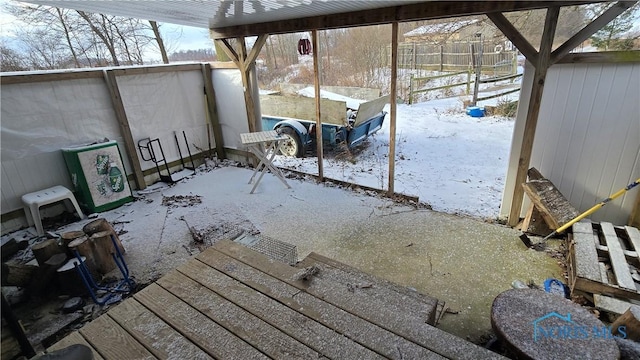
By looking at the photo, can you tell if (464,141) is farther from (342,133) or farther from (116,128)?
(116,128)

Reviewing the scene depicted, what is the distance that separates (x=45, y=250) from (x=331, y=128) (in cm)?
436

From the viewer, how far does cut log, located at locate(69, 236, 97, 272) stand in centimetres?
281

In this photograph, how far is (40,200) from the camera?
3666 millimetres

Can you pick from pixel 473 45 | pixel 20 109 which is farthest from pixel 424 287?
pixel 473 45

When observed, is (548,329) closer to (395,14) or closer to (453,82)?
(395,14)

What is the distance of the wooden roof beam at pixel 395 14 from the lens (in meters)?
2.76

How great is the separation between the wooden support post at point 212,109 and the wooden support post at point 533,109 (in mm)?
4927

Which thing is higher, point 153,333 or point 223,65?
point 223,65

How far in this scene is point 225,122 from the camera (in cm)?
585

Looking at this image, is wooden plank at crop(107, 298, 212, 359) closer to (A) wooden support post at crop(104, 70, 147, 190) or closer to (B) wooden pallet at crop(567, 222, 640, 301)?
(B) wooden pallet at crop(567, 222, 640, 301)

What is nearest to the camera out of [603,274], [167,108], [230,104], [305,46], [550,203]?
[603,274]

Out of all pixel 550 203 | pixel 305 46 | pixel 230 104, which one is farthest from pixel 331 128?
pixel 550 203

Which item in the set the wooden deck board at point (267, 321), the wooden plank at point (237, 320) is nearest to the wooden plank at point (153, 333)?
the wooden deck board at point (267, 321)

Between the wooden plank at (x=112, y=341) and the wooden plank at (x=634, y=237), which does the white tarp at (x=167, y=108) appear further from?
the wooden plank at (x=634, y=237)
